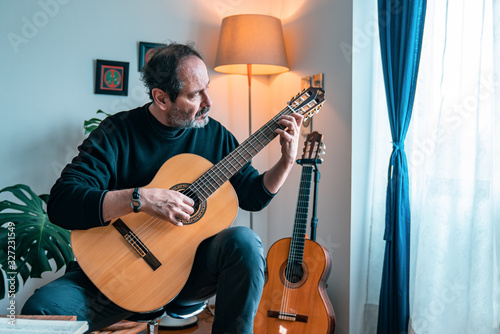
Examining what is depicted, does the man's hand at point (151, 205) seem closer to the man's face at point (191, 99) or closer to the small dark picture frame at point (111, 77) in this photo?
the man's face at point (191, 99)

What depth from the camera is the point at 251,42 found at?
2523 millimetres

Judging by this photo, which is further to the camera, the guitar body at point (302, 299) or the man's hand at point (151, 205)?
the guitar body at point (302, 299)

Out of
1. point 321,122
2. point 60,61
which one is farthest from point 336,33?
point 60,61

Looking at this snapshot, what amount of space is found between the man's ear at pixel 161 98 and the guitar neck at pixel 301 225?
0.72 meters

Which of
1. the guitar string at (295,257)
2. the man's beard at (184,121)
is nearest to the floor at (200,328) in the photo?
the guitar string at (295,257)

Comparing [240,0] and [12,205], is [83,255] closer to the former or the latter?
[12,205]

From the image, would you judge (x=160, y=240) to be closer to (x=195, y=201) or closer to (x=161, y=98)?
(x=195, y=201)

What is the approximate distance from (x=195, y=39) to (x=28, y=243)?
150 cm

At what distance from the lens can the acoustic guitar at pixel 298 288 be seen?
1.86m

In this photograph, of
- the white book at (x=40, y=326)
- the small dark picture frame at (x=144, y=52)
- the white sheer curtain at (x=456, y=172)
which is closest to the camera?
the white book at (x=40, y=326)

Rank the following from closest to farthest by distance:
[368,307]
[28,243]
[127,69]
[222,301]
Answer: [222,301] < [28,243] < [368,307] < [127,69]

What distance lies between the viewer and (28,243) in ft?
6.15

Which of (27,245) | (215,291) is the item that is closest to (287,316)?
(215,291)

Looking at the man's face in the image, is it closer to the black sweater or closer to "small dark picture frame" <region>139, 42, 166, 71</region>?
the black sweater
